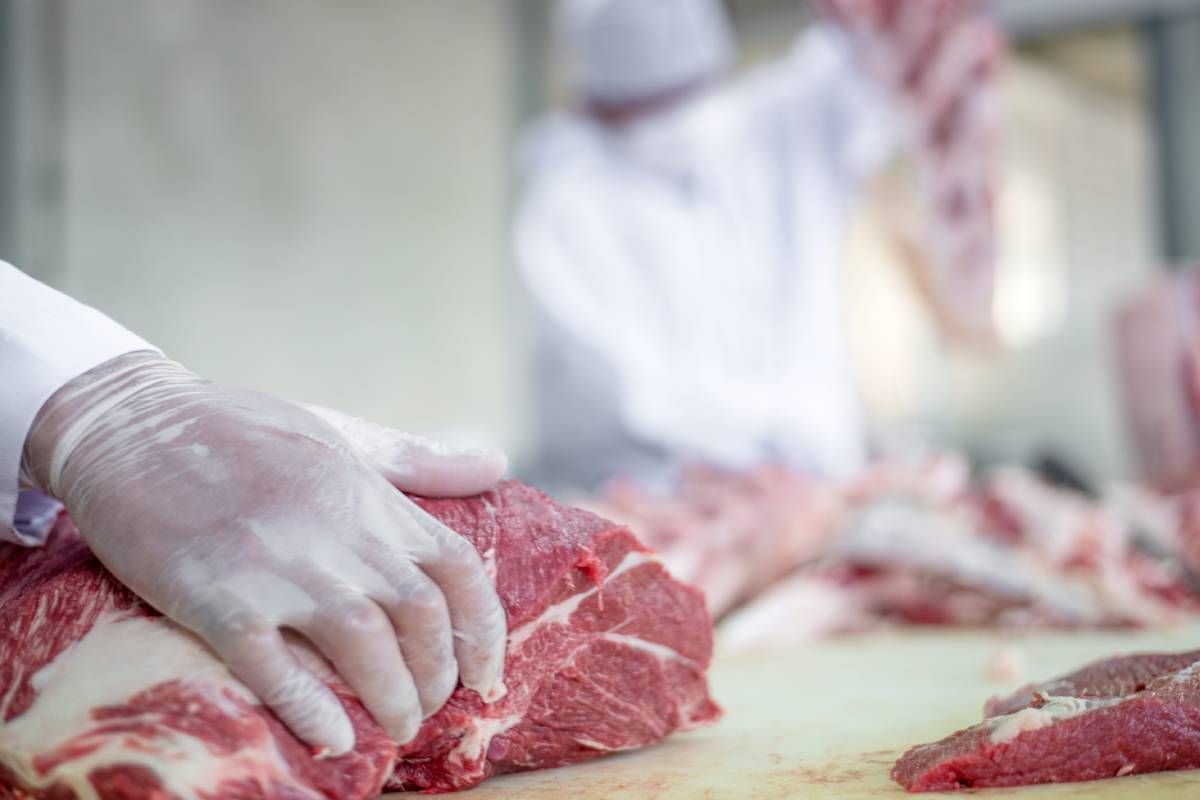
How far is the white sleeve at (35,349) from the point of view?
4.23ft

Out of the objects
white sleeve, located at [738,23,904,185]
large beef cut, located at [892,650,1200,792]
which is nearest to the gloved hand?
large beef cut, located at [892,650,1200,792]

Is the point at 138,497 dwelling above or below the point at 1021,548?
above

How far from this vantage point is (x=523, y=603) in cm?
133

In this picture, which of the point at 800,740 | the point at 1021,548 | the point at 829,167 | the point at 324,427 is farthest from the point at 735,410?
the point at 324,427

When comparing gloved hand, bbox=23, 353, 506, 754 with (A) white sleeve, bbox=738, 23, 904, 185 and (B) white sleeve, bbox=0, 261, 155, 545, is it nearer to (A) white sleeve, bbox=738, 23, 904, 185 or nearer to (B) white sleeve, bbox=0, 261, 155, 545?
(B) white sleeve, bbox=0, 261, 155, 545

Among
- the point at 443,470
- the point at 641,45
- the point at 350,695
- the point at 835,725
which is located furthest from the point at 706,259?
the point at 350,695

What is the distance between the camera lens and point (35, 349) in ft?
4.29

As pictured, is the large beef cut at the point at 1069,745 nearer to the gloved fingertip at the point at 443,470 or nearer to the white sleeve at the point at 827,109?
the gloved fingertip at the point at 443,470

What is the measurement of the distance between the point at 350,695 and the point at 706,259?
12.6 ft

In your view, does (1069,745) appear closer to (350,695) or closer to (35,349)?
(350,695)

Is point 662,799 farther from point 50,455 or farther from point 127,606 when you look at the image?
point 50,455

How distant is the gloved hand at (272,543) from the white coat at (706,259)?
3.28 meters

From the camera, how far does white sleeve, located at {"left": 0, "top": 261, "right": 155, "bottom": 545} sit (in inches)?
50.8

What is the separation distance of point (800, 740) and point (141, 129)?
541cm
